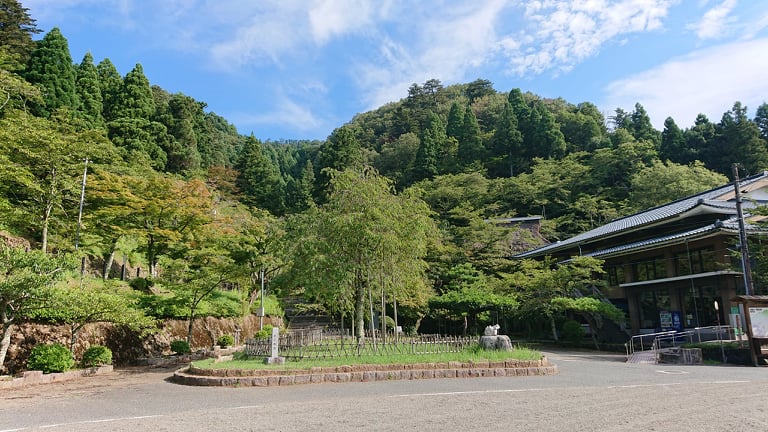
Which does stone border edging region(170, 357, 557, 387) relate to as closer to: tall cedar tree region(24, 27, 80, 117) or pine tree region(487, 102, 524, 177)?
tall cedar tree region(24, 27, 80, 117)

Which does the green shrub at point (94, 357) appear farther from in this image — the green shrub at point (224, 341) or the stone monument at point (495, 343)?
the stone monument at point (495, 343)

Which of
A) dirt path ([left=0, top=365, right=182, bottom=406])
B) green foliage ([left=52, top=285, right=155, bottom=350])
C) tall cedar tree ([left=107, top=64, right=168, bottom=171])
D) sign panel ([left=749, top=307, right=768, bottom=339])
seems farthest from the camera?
tall cedar tree ([left=107, top=64, right=168, bottom=171])

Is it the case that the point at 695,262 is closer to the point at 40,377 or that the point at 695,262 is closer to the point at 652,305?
the point at 652,305

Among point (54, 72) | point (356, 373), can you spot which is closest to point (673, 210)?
point (356, 373)

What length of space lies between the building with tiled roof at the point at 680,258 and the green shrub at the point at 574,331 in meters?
3.34

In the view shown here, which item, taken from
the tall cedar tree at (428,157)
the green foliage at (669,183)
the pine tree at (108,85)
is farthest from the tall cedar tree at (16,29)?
the green foliage at (669,183)

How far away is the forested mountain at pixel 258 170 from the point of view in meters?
17.9

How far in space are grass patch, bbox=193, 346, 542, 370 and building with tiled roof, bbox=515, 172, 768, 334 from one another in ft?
39.0

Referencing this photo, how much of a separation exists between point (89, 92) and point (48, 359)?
26.8 metres

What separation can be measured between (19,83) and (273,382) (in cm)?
1798

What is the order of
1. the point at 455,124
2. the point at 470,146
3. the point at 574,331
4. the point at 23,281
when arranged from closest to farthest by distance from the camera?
the point at 23,281, the point at 574,331, the point at 470,146, the point at 455,124

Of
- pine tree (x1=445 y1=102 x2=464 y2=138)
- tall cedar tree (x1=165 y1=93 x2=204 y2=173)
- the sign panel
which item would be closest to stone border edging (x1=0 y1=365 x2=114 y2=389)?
the sign panel

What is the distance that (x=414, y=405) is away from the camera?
25.0 feet

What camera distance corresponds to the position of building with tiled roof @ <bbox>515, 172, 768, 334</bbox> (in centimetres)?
2038
